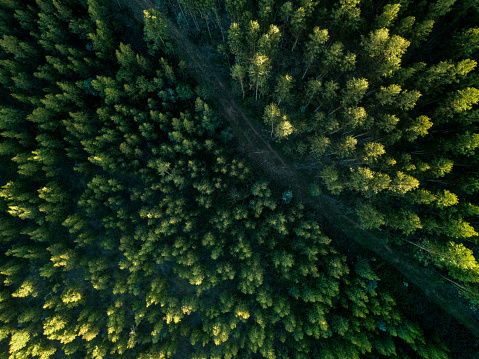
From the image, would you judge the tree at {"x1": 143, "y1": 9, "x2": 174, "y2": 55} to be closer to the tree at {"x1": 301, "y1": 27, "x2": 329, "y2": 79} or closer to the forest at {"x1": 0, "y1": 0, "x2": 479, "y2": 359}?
the forest at {"x1": 0, "y1": 0, "x2": 479, "y2": 359}

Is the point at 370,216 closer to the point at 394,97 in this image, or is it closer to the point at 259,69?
the point at 394,97

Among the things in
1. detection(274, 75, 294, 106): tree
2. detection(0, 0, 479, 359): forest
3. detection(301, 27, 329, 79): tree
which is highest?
detection(301, 27, 329, 79): tree

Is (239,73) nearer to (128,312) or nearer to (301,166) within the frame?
(301,166)

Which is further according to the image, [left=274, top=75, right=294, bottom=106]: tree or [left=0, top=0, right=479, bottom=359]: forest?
[left=0, top=0, right=479, bottom=359]: forest

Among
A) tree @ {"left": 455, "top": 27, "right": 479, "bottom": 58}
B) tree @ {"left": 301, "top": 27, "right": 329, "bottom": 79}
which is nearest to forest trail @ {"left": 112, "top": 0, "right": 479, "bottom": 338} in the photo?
tree @ {"left": 301, "top": 27, "right": 329, "bottom": 79}

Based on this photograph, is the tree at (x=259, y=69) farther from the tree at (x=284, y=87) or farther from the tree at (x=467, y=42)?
the tree at (x=467, y=42)

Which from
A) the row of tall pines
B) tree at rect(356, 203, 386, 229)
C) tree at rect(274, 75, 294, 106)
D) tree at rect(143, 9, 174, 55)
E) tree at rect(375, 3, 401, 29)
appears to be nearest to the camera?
tree at rect(375, 3, 401, 29)

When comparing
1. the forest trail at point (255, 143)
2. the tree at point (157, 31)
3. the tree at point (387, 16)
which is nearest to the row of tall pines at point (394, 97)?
the tree at point (387, 16)
